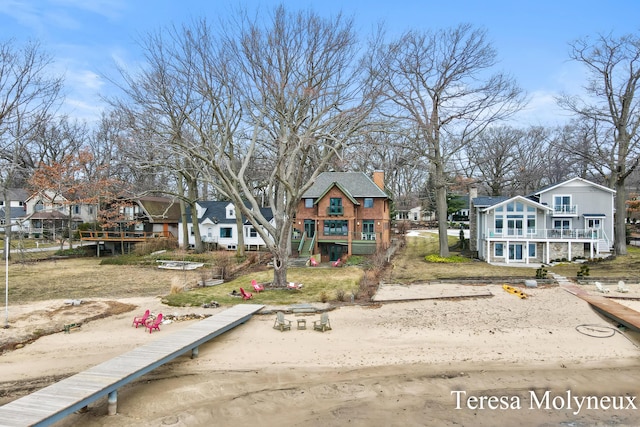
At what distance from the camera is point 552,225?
98.4ft

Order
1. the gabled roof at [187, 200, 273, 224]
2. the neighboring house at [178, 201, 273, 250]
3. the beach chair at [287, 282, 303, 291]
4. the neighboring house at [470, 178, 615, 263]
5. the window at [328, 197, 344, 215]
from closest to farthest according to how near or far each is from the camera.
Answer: the beach chair at [287, 282, 303, 291]
the neighboring house at [470, 178, 615, 263]
the window at [328, 197, 344, 215]
the neighboring house at [178, 201, 273, 250]
the gabled roof at [187, 200, 273, 224]

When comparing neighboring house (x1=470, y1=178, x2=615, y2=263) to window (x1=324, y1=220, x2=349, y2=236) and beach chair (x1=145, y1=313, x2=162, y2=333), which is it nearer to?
window (x1=324, y1=220, x2=349, y2=236)

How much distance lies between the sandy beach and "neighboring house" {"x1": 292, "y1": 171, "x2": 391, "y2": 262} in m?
17.8

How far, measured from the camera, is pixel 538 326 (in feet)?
47.4

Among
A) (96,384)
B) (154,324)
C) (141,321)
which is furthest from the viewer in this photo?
(141,321)

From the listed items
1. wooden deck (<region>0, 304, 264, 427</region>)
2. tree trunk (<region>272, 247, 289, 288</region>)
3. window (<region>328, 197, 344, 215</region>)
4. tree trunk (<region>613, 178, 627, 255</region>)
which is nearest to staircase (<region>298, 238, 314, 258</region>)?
window (<region>328, 197, 344, 215</region>)

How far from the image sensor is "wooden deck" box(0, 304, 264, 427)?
764 cm

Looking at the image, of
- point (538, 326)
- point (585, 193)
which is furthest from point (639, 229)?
point (538, 326)

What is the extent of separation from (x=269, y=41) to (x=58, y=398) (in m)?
15.2

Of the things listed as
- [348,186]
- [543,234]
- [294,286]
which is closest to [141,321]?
[294,286]

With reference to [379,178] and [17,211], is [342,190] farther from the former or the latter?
[17,211]

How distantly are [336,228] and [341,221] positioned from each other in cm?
71

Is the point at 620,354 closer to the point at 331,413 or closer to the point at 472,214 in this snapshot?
the point at 331,413

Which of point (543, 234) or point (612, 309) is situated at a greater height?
point (543, 234)
